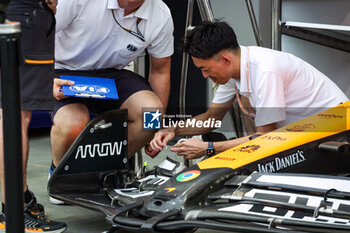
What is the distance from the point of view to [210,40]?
286 cm

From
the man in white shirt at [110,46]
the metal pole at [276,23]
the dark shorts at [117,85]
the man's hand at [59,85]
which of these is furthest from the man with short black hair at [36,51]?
the metal pole at [276,23]

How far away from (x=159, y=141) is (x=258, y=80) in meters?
0.58

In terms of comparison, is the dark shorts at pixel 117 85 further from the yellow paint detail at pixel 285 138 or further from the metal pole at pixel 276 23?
the metal pole at pixel 276 23

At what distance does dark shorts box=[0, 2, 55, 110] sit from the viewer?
91.7 inches

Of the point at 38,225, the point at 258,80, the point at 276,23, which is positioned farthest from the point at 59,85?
the point at 276,23

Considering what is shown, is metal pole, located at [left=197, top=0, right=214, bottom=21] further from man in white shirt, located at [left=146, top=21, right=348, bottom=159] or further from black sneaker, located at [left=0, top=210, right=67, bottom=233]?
black sneaker, located at [left=0, top=210, right=67, bottom=233]

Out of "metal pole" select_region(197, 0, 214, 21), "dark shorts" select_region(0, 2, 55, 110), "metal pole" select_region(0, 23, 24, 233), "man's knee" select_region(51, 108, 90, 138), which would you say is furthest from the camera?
"metal pole" select_region(197, 0, 214, 21)

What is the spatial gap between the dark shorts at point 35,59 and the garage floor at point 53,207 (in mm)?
680

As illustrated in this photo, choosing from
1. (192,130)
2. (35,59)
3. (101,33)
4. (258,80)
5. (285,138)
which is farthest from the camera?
(192,130)

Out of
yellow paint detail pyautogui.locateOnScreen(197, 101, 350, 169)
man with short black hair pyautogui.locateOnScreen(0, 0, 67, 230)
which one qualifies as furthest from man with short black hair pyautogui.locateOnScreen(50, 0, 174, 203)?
yellow paint detail pyautogui.locateOnScreen(197, 101, 350, 169)

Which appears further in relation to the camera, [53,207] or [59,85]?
[53,207]

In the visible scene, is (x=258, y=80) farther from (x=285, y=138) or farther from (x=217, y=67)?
(x=285, y=138)

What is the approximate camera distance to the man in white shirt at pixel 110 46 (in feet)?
9.95

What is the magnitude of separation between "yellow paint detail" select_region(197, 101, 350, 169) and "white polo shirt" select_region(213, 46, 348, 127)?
0.17 metres
